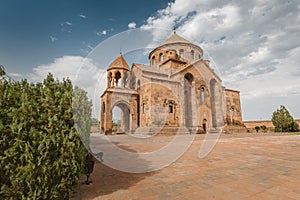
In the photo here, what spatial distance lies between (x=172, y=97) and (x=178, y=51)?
10.6 metres

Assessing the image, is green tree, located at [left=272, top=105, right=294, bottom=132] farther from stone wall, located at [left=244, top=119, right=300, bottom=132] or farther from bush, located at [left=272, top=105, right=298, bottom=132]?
stone wall, located at [left=244, top=119, right=300, bottom=132]

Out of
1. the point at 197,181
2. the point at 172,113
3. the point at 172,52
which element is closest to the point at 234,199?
the point at 197,181

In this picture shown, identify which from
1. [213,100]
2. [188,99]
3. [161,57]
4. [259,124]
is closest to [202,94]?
[213,100]

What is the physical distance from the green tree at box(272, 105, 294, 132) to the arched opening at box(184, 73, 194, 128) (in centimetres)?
1424

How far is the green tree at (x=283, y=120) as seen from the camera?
23.2 metres

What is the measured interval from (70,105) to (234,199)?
299 centimetres

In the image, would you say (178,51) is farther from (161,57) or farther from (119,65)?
(119,65)

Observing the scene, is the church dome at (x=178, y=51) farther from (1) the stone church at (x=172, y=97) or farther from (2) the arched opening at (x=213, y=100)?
(2) the arched opening at (x=213, y=100)

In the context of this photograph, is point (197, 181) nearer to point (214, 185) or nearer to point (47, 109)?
point (214, 185)

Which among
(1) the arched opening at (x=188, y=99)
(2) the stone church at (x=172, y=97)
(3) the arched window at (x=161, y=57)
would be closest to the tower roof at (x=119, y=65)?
(2) the stone church at (x=172, y=97)

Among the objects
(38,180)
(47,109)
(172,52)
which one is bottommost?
(38,180)

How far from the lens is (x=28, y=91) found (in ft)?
7.41

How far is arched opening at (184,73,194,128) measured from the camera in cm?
2009

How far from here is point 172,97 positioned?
1909 centimetres
